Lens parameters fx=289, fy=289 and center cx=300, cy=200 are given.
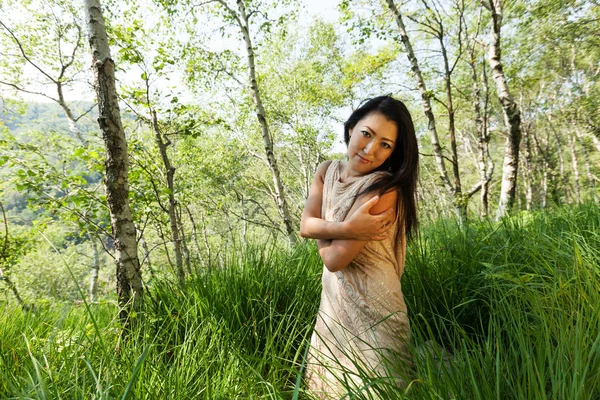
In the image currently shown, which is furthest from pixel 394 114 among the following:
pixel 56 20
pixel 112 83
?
pixel 56 20

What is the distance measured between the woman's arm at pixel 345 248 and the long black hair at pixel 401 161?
0.05 meters

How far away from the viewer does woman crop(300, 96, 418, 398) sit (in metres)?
1.53

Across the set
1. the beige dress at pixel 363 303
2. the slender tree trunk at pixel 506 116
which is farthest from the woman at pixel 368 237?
the slender tree trunk at pixel 506 116

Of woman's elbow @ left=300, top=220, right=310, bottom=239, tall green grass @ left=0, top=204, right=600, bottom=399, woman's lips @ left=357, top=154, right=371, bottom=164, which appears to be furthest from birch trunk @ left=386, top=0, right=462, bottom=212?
woman's elbow @ left=300, top=220, right=310, bottom=239

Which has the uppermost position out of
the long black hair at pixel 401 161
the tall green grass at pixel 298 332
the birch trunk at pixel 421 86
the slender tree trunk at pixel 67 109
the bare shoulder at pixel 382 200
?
the slender tree trunk at pixel 67 109

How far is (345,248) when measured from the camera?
1531 millimetres

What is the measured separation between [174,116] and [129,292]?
351 centimetres

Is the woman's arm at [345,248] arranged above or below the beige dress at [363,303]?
above

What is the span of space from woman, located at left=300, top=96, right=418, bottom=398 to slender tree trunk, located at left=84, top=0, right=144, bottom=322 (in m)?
1.46

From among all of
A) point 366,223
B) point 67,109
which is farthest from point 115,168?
point 67,109

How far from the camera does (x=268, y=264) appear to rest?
8.82ft

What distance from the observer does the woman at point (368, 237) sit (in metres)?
1.53

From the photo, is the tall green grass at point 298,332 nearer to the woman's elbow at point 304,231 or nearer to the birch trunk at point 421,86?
the woman's elbow at point 304,231

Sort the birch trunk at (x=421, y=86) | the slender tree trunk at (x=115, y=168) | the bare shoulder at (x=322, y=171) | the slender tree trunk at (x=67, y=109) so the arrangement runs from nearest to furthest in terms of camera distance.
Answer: the bare shoulder at (x=322, y=171), the slender tree trunk at (x=115, y=168), the birch trunk at (x=421, y=86), the slender tree trunk at (x=67, y=109)
